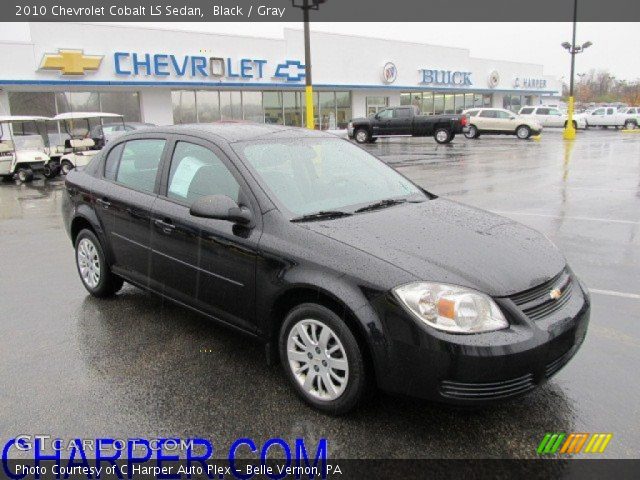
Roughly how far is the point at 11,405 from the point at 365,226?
8.03ft

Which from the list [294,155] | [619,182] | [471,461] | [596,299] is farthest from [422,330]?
[619,182]

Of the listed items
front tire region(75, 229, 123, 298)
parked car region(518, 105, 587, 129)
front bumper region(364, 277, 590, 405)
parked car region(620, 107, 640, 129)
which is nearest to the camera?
front bumper region(364, 277, 590, 405)

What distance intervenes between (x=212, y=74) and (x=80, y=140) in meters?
11.3

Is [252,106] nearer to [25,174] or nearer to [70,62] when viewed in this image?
[70,62]

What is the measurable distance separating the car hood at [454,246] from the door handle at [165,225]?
123cm

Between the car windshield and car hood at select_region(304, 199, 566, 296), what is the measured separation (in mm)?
280

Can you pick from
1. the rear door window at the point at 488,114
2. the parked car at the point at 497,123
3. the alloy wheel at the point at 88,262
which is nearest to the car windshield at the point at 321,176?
the alloy wheel at the point at 88,262

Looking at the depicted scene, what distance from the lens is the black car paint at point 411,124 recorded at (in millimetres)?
27266

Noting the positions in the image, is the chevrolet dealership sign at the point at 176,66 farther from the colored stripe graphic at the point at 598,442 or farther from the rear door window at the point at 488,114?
the colored stripe graphic at the point at 598,442

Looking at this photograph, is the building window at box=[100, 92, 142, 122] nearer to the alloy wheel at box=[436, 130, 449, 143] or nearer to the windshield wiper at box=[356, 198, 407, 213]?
the alloy wheel at box=[436, 130, 449, 143]

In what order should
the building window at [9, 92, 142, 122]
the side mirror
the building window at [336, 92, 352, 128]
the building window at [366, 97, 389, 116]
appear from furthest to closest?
the building window at [366, 97, 389, 116]
the building window at [336, 92, 352, 128]
the building window at [9, 92, 142, 122]
the side mirror

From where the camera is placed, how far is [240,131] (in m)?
4.28

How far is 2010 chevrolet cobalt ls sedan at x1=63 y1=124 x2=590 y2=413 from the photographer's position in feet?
9.20

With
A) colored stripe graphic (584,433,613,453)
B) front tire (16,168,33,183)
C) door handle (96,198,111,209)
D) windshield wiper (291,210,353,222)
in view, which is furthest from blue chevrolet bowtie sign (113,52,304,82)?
colored stripe graphic (584,433,613,453)
